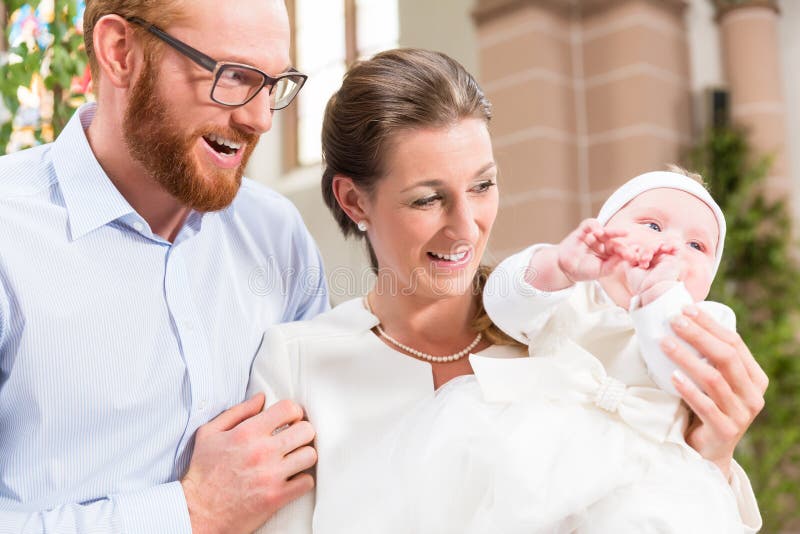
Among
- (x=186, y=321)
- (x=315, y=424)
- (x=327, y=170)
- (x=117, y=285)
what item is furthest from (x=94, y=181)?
(x=315, y=424)

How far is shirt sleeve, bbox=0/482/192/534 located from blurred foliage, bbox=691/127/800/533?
4.59m

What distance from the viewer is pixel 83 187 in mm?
1766

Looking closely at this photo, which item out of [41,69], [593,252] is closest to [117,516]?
[593,252]

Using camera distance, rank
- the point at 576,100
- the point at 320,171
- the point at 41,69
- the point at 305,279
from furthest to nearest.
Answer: the point at 320,171
the point at 576,100
the point at 41,69
the point at 305,279

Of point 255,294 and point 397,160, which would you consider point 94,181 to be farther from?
point 397,160

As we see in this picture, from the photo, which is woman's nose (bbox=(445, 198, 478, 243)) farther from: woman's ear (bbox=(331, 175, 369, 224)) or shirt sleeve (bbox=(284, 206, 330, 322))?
shirt sleeve (bbox=(284, 206, 330, 322))

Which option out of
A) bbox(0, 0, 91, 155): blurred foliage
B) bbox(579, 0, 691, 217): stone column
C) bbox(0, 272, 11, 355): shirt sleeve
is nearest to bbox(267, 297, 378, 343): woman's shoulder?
bbox(0, 272, 11, 355): shirt sleeve

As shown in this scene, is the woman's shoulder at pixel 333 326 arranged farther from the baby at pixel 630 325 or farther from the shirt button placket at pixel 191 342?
the baby at pixel 630 325

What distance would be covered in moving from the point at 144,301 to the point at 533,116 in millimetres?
4946

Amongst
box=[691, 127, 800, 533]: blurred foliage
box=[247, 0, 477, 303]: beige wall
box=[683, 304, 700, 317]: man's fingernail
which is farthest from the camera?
box=[247, 0, 477, 303]: beige wall

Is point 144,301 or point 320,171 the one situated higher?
point 144,301

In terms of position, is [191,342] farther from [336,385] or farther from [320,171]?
[320,171]

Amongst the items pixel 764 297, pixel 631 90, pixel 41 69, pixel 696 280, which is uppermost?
pixel 41 69

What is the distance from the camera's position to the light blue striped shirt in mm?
1646
